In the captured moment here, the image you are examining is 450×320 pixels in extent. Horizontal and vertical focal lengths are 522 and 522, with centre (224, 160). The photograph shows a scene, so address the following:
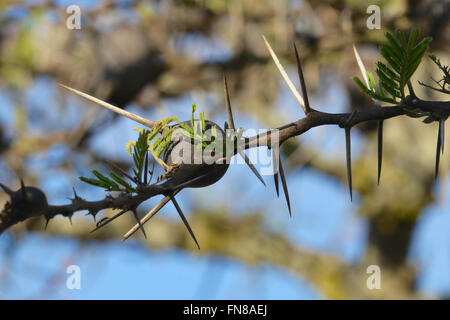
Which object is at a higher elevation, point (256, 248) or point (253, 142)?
point (253, 142)

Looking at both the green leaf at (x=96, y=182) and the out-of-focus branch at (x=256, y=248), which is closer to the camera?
the green leaf at (x=96, y=182)

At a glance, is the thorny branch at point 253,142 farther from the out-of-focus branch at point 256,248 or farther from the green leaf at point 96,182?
the out-of-focus branch at point 256,248

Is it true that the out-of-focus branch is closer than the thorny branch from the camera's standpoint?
No

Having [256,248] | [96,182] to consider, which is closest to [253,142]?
[96,182]

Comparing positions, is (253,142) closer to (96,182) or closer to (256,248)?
(96,182)

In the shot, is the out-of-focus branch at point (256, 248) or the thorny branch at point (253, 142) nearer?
the thorny branch at point (253, 142)

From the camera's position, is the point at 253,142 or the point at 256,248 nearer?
the point at 253,142

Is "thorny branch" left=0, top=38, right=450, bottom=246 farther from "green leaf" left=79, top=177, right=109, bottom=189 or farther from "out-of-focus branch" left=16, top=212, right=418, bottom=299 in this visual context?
"out-of-focus branch" left=16, top=212, right=418, bottom=299

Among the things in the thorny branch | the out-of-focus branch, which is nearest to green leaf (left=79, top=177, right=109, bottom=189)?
the thorny branch

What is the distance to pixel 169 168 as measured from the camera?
1.69 ft

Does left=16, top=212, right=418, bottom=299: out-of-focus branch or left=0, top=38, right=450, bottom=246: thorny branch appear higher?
left=0, top=38, right=450, bottom=246: thorny branch

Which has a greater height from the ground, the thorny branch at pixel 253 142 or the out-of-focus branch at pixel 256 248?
the thorny branch at pixel 253 142

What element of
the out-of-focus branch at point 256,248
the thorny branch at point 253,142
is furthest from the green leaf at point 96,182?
the out-of-focus branch at point 256,248

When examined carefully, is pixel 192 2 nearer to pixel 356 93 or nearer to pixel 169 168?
pixel 356 93
